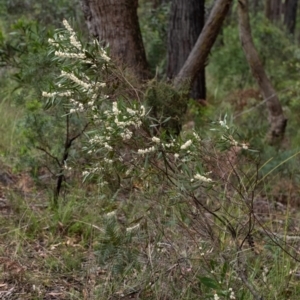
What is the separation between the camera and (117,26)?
5.66m

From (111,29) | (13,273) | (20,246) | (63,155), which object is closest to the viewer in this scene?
(13,273)

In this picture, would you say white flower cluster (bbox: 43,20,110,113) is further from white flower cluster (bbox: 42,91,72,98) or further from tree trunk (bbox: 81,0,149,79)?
tree trunk (bbox: 81,0,149,79)

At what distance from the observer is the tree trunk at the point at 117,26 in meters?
5.60

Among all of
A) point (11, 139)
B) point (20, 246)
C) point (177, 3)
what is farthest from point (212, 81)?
point (20, 246)

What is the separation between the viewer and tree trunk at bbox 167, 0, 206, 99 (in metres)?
8.03

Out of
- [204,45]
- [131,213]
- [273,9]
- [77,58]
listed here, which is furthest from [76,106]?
[273,9]

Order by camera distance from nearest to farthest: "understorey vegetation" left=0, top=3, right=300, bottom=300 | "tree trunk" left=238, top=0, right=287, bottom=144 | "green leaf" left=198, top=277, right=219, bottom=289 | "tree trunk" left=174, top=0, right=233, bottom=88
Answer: "green leaf" left=198, top=277, right=219, bottom=289
"understorey vegetation" left=0, top=3, right=300, bottom=300
"tree trunk" left=174, top=0, right=233, bottom=88
"tree trunk" left=238, top=0, right=287, bottom=144

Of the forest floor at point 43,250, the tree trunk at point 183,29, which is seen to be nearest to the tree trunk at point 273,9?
the tree trunk at point 183,29

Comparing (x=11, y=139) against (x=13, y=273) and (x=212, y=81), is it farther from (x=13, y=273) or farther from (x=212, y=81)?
(x=212, y=81)

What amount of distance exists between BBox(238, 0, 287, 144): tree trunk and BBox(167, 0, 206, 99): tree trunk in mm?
718

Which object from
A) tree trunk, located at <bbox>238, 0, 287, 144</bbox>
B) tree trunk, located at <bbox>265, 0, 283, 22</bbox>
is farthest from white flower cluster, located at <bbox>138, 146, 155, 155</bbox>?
tree trunk, located at <bbox>265, 0, 283, 22</bbox>

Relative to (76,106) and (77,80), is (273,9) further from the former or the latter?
(77,80)

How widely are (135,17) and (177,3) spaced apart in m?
2.38

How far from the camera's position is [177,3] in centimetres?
806
